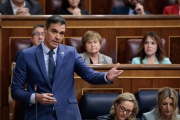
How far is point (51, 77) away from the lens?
564 millimetres

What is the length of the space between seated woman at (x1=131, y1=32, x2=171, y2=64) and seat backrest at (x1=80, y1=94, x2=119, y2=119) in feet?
1.11

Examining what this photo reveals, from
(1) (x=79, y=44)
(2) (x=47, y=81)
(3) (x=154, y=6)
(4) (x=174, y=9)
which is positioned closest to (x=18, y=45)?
(1) (x=79, y=44)

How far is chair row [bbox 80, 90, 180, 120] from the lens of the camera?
0.77 metres

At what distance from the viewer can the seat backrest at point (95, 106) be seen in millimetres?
768

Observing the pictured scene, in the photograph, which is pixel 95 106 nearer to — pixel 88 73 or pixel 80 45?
pixel 88 73

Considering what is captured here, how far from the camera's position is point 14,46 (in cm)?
108

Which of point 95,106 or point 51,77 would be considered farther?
point 95,106

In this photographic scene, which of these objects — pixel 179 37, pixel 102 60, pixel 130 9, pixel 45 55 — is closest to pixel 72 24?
pixel 102 60

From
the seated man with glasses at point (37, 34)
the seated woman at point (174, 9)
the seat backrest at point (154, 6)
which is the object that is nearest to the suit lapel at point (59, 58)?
the seated man with glasses at point (37, 34)

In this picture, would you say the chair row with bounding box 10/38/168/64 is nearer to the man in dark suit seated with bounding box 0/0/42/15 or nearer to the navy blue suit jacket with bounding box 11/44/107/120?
the man in dark suit seated with bounding box 0/0/42/15

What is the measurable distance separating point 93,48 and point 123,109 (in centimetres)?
35

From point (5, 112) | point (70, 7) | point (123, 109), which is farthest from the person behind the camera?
point (70, 7)

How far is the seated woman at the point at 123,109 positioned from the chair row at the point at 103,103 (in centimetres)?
2

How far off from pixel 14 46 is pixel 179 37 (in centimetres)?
67
